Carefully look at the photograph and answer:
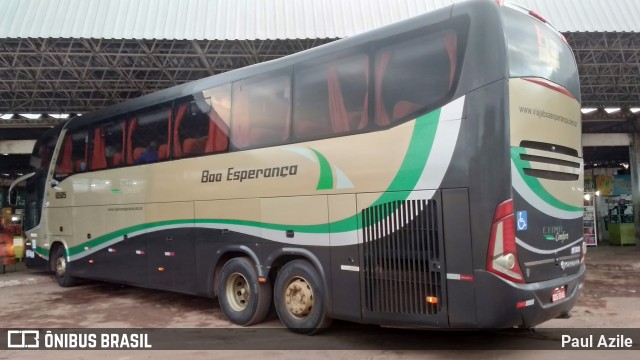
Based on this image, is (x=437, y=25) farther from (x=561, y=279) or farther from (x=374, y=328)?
(x=374, y=328)

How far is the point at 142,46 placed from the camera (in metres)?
12.8

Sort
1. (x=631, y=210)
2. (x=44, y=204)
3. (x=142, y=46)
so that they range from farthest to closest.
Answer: (x=631, y=210) → (x=142, y=46) → (x=44, y=204)

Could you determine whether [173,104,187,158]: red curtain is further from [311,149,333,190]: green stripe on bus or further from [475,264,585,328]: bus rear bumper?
[475,264,585,328]: bus rear bumper

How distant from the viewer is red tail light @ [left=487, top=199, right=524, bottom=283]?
4598 millimetres

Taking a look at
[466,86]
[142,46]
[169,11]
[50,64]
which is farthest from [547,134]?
[50,64]

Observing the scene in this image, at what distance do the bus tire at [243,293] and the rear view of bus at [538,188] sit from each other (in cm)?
311

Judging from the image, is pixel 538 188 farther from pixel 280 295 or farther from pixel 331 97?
pixel 280 295

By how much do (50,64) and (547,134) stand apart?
1455 cm

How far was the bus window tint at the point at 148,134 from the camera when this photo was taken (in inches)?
Answer: 323

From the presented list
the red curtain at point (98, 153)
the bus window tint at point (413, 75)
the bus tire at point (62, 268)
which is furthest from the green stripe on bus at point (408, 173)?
the bus tire at point (62, 268)

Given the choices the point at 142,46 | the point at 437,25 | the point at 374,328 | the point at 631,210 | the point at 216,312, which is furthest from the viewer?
the point at 631,210

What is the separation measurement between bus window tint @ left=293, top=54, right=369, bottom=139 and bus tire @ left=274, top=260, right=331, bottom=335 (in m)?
1.72

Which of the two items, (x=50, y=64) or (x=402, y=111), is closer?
(x=402, y=111)

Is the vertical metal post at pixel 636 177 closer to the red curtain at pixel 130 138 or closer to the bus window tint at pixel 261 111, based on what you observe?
the bus window tint at pixel 261 111
